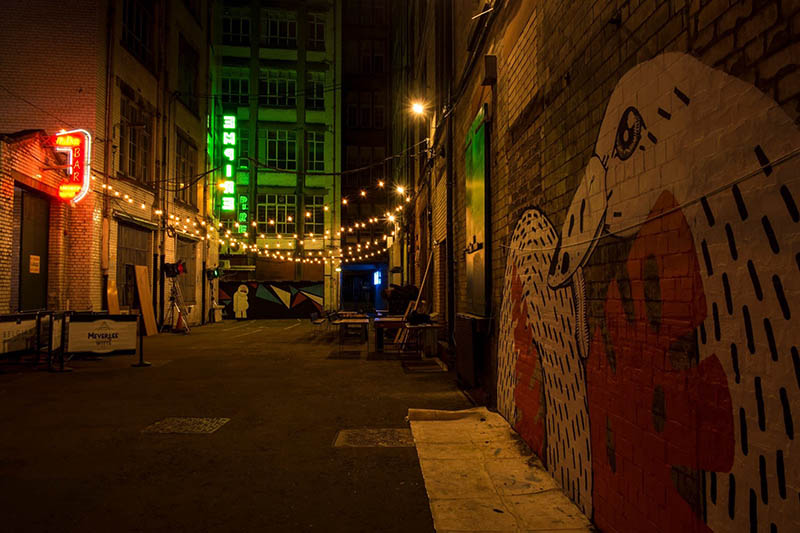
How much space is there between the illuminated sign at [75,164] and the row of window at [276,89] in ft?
68.7

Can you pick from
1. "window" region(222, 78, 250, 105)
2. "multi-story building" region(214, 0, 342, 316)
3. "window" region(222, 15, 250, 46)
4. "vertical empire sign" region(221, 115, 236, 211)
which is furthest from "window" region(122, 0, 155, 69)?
"window" region(222, 15, 250, 46)

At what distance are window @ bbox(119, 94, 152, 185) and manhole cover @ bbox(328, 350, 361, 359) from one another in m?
9.03

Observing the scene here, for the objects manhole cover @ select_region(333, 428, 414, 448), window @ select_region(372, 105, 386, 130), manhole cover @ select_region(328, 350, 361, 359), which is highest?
window @ select_region(372, 105, 386, 130)

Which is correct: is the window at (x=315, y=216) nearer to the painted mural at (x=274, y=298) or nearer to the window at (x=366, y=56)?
the painted mural at (x=274, y=298)

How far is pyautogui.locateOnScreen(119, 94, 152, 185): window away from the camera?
15953 mm

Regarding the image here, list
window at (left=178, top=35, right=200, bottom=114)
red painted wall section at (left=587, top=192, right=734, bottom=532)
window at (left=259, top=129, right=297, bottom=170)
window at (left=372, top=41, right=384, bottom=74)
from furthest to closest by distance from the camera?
1. window at (left=372, top=41, right=384, bottom=74)
2. window at (left=259, top=129, right=297, bottom=170)
3. window at (left=178, top=35, right=200, bottom=114)
4. red painted wall section at (left=587, top=192, right=734, bottom=532)

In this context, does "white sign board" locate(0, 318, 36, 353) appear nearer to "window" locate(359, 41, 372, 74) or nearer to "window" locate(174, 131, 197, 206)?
"window" locate(174, 131, 197, 206)

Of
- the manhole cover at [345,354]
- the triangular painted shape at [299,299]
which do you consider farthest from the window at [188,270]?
the manhole cover at [345,354]

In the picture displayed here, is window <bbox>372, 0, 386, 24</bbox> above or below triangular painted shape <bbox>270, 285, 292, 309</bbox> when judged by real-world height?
above

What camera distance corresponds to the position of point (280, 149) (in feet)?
106

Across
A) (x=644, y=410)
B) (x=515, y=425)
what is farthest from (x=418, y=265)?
(x=644, y=410)

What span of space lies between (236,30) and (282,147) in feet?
26.7

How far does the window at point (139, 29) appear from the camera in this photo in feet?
53.5

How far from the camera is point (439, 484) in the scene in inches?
164
